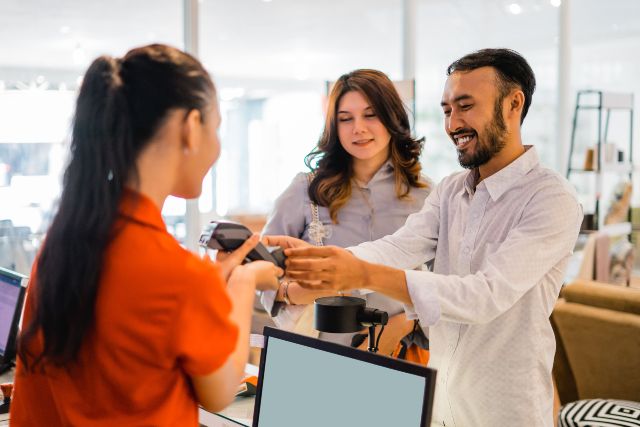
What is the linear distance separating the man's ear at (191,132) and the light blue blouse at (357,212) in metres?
1.62

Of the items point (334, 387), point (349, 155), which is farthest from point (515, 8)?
point (334, 387)

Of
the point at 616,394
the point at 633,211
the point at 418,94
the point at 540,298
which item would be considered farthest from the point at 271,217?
the point at 633,211

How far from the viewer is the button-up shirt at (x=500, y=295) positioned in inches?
62.7

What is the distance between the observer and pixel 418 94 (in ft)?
20.3

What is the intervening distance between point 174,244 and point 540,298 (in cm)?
105

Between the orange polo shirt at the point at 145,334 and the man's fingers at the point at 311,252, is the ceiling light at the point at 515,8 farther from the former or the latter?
the orange polo shirt at the point at 145,334

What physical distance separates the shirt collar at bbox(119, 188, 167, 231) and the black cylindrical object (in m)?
0.59

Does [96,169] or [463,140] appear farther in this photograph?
[463,140]

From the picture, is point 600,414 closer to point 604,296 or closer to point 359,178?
point 604,296

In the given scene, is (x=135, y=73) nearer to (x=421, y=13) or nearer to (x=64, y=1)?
(x=64, y=1)

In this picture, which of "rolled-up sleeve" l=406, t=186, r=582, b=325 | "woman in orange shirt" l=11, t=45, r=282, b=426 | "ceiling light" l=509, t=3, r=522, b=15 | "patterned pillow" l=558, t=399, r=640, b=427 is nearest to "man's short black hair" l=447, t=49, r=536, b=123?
"rolled-up sleeve" l=406, t=186, r=582, b=325

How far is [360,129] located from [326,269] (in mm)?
1122

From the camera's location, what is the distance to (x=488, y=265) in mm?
1644

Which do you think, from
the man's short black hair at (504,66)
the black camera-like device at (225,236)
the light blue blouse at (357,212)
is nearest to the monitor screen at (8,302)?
the light blue blouse at (357,212)
